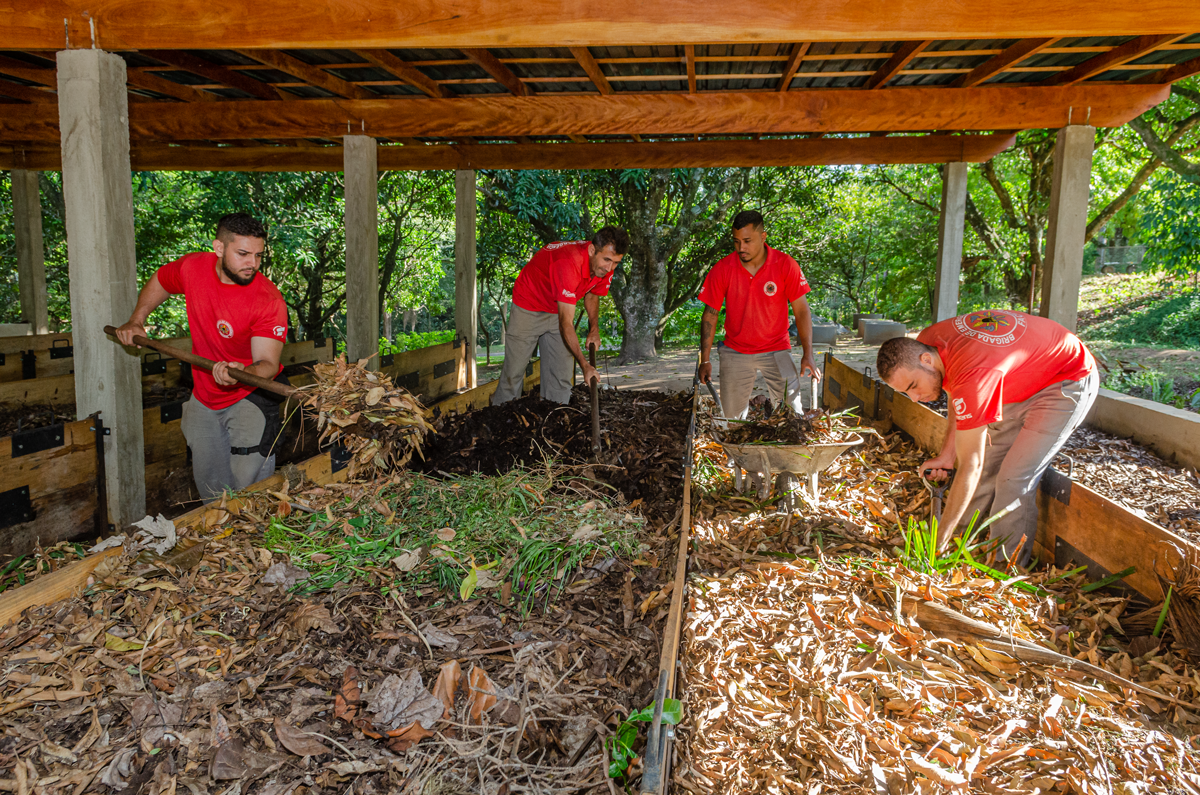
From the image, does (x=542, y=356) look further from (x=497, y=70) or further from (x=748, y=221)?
(x=497, y=70)

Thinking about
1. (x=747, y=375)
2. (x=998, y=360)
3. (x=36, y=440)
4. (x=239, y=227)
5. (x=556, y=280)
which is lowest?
(x=36, y=440)

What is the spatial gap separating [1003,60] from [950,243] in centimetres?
298

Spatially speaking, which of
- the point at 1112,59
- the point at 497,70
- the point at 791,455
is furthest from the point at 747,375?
the point at 1112,59

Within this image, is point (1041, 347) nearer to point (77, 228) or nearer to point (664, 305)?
point (77, 228)

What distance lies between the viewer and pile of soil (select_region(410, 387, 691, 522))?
4473 mm

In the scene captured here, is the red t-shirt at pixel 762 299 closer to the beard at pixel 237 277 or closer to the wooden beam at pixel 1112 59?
the wooden beam at pixel 1112 59

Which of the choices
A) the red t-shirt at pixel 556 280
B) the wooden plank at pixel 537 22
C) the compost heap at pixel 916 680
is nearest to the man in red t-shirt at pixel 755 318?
the red t-shirt at pixel 556 280

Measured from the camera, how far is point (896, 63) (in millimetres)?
5297

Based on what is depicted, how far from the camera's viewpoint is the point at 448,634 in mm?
2475

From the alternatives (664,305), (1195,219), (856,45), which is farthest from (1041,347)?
(664,305)

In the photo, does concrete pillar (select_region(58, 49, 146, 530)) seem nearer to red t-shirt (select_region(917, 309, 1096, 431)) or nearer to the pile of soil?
the pile of soil

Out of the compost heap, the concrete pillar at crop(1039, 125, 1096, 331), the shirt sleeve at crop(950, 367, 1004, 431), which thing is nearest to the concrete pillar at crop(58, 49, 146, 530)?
the compost heap

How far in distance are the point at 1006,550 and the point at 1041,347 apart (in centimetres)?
107

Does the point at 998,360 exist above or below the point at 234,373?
above
